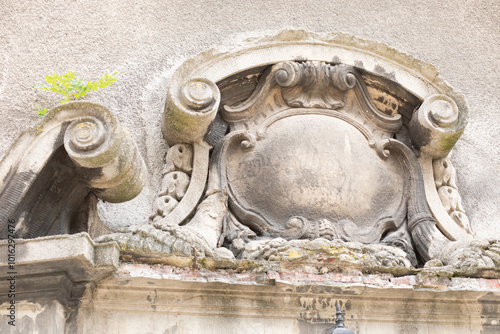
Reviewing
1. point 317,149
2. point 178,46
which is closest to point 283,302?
point 317,149

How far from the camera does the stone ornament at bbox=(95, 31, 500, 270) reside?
15.0 ft

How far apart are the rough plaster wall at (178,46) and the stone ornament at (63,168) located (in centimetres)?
45

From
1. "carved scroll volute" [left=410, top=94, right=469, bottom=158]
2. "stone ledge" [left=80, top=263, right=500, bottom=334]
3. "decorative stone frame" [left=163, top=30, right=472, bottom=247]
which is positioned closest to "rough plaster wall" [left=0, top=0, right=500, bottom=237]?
"decorative stone frame" [left=163, top=30, right=472, bottom=247]

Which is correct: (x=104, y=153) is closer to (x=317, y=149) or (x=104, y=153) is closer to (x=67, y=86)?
(x=67, y=86)

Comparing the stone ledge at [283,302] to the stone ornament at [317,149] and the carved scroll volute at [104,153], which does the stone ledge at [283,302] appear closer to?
the stone ornament at [317,149]

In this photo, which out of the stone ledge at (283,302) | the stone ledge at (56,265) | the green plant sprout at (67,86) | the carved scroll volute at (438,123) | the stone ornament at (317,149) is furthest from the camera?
the carved scroll volute at (438,123)

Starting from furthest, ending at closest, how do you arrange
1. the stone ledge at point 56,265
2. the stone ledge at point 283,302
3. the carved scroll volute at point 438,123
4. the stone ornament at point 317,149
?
the carved scroll volute at point 438,123 < the stone ornament at point 317,149 < the stone ledge at point 283,302 < the stone ledge at point 56,265

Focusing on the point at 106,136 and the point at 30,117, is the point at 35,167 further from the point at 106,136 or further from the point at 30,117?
the point at 30,117

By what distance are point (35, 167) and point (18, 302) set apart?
64 centimetres

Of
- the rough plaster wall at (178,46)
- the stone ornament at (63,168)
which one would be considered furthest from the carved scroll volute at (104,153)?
the rough plaster wall at (178,46)

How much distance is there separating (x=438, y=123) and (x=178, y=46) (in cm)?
172

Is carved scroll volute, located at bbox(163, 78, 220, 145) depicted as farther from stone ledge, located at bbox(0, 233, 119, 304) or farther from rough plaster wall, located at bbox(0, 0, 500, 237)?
stone ledge, located at bbox(0, 233, 119, 304)

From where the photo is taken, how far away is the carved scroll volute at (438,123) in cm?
491

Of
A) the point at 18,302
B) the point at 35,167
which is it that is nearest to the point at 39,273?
the point at 18,302
